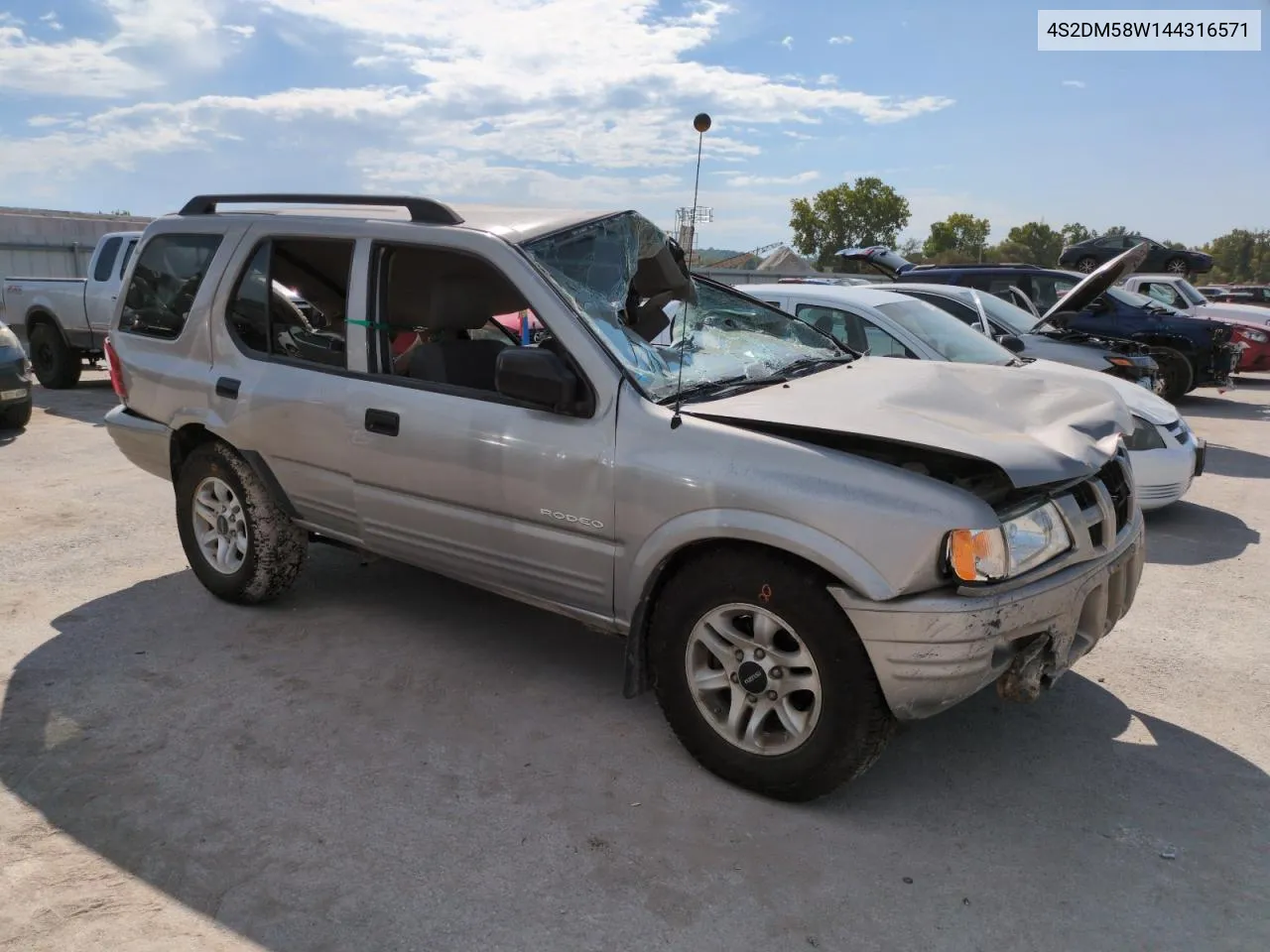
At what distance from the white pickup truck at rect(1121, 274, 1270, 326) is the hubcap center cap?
1518 cm

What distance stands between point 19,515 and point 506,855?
5.14m

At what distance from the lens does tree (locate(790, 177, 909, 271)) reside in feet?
243

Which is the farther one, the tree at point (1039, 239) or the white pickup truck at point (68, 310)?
the tree at point (1039, 239)

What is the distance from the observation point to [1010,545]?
2.81 m

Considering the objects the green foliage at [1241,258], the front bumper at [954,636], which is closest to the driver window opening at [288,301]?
the front bumper at [954,636]

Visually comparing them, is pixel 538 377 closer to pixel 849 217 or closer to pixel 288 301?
pixel 288 301

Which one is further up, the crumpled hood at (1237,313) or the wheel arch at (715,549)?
the crumpled hood at (1237,313)

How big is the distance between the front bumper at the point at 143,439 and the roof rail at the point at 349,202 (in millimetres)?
1106

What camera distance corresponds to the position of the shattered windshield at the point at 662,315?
348 centimetres

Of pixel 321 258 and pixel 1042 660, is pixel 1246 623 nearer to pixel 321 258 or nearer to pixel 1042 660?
pixel 1042 660

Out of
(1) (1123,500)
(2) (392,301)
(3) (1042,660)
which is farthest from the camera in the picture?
(2) (392,301)

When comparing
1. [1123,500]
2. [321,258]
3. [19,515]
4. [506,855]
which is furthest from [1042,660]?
[19,515]

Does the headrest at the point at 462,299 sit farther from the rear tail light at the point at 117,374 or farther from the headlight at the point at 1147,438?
the headlight at the point at 1147,438

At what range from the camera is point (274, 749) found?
134 inches
